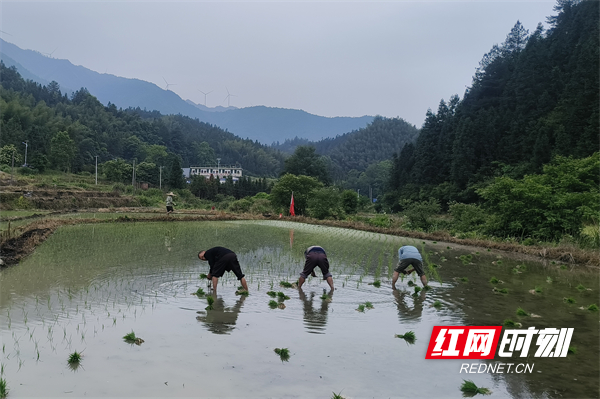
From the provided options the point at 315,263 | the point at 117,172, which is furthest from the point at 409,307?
the point at 117,172

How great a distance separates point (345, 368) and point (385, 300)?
4.08 metres

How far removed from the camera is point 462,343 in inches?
273

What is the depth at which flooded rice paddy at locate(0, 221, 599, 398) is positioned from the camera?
18.0ft

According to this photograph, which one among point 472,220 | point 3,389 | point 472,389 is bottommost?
point 3,389

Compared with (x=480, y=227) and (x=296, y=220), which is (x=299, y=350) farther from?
(x=296, y=220)

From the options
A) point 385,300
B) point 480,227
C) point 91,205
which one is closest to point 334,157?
point 91,205

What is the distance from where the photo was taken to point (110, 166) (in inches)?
3083

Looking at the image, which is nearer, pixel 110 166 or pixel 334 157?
pixel 110 166

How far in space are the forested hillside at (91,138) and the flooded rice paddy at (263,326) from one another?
70.5 meters

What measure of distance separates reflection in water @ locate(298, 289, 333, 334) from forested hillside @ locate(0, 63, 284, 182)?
241ft

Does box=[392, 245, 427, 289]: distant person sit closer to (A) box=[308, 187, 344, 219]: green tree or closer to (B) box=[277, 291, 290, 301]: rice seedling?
(B) box=[277, 291, 290, 301]: rice seedling

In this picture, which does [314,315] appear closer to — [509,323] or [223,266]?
[223,266]

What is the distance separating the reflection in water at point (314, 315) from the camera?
7711mm

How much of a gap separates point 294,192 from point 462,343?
3676 centimetres
